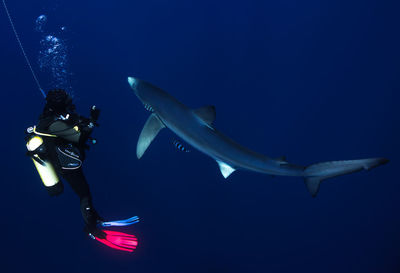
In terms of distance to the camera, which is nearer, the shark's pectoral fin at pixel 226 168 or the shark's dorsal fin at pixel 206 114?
the shark's dorsal fin at pixel 206 114

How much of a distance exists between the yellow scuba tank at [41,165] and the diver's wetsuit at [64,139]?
7cm

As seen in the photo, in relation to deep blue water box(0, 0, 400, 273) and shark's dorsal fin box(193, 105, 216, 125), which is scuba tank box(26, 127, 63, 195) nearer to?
shark's dorsal fin box(193, 105, 216, 125)

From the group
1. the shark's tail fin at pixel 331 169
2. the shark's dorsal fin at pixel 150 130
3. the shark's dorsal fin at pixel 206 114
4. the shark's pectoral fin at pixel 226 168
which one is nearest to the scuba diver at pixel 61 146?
the shark's dorsal fin at pixel 150 130

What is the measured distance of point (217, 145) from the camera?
3332mm

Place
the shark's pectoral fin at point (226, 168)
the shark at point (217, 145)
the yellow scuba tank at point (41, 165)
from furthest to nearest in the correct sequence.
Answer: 1. the shark's pectoral fin at point (226, 168)
2. the shark at point (217, 145)
3. the yellow scuba tank at point (41, 165)

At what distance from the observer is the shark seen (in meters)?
3.31

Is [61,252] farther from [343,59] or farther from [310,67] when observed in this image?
[343,59]

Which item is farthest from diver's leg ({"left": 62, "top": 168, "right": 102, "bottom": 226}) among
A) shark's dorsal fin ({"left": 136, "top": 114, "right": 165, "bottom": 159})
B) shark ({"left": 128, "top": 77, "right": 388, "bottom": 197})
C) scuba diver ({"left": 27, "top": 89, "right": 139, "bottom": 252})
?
shark ({"left": 128, "top": 77, "right": 388, "bottom": 197})

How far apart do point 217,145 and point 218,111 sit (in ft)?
20.4

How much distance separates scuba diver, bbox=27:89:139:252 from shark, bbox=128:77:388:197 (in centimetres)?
99

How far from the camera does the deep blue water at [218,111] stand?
899cm

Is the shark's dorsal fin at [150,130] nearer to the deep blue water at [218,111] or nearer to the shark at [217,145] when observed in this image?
the shark at [217,145]

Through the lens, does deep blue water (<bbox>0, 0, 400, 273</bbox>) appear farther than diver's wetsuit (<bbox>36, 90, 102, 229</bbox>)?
Yes

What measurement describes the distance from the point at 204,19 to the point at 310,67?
4502mm
